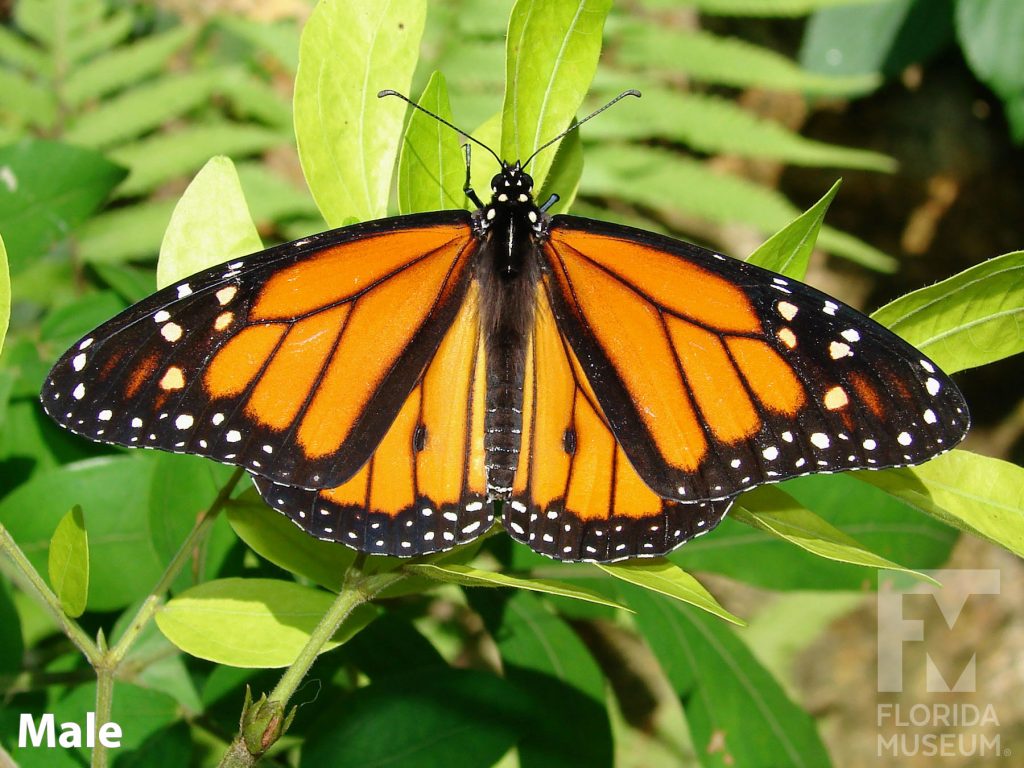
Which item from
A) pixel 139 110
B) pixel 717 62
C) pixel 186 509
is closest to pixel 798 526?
pixel 186 509

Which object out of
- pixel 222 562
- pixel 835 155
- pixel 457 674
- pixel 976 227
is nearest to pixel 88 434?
pixel 222 562

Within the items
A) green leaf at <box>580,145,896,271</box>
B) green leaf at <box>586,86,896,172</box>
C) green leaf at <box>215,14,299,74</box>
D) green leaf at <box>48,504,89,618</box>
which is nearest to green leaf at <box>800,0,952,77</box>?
green leaf at <box>586,86,896,172</box>

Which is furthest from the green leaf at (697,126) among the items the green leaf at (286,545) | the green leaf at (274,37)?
the green leaf at (286,545)

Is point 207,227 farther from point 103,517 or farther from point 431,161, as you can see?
point 103,517

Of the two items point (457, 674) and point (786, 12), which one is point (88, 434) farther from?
point (786, 12)

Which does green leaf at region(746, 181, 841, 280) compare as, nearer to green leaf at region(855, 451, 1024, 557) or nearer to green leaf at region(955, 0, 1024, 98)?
green leaf at region(855, 451, 1024, 557)

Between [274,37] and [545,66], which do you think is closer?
[545,66]
